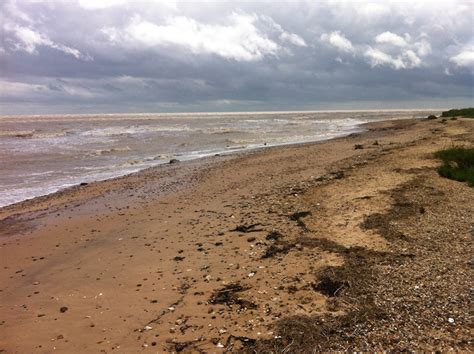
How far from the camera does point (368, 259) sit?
728 cm

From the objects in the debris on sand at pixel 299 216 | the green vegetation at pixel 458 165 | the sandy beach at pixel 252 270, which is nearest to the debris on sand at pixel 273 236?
the sandy beach at pixel 252 270

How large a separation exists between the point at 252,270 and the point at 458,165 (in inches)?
396

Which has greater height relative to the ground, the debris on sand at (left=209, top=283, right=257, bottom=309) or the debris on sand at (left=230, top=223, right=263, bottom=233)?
the debris on sand at (left=230, top=223, right=263, bottom=233)

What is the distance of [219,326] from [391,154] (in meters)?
14.5

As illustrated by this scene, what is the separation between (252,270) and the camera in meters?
7.31

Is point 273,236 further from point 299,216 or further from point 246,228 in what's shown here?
point 299,216

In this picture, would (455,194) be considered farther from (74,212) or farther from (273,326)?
(74,212)

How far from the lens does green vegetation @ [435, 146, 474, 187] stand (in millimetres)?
12180

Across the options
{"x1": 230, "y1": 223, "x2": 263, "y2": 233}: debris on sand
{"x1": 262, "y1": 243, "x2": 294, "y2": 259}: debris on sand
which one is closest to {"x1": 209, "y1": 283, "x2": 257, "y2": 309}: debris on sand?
{"x1": 262, "y1": 243, "x2": 294, "y2": 259}: debris on sand

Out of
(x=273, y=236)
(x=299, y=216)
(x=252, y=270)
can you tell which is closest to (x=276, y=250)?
(x=273, y=236)

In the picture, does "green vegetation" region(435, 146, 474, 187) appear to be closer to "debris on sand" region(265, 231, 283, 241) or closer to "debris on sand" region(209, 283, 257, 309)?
"debris on sand" region(265, 231, 283, 241)

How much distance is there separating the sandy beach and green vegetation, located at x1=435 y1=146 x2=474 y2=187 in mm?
624

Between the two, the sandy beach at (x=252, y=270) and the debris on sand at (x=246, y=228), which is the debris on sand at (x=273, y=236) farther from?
the debris on sand at (x=246, y=228)

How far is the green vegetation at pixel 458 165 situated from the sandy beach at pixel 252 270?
62cm
